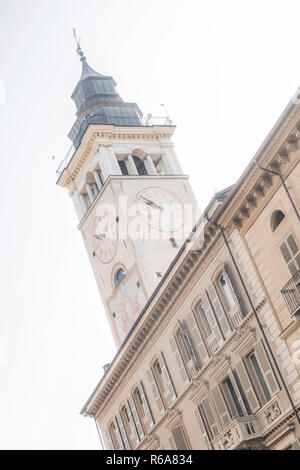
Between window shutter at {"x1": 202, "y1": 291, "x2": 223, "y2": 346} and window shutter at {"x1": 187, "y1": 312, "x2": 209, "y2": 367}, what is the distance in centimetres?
107

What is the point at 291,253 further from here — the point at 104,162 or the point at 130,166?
the point at 130,166

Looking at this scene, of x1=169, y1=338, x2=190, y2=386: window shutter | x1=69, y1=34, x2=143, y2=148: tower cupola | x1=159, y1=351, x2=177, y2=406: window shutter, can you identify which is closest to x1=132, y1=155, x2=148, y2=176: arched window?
x1=69, y1=34, x2=143, y2=148: tower cupola

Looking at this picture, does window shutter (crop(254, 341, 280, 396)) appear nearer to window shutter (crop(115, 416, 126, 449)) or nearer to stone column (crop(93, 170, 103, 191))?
window shutter (crop(115, 416, 126, 449))

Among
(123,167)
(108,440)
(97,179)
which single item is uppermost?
(123,167)

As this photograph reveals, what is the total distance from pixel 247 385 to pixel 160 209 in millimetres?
19727

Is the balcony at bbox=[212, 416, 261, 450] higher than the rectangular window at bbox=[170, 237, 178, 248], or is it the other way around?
the rectangular window at bbox=[170, 237, 178, 248]

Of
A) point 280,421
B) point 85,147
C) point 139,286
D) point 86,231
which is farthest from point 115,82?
point 280,421

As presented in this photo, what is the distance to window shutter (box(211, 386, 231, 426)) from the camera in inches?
1193

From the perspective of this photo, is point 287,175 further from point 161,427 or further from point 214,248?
point 161,427

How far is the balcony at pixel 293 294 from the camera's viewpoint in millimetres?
25172

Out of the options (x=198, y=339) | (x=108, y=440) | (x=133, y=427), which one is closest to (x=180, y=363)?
(x=198, y=339)

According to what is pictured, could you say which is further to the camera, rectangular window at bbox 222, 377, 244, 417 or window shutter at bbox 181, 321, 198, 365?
window shutter at bbox 181, 321, 198, 365

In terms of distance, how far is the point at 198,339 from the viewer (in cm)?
3231
